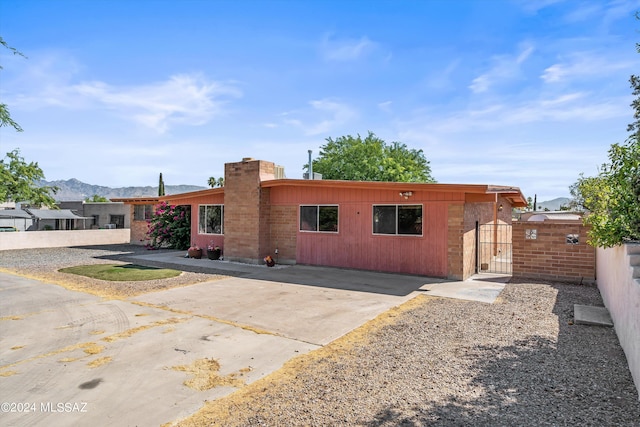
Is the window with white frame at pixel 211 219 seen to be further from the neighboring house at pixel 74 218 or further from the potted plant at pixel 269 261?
the neighboring house at pixel 74 218

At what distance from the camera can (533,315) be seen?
688 centimetres

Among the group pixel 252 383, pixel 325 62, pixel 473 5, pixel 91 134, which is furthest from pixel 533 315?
pixel 91 134

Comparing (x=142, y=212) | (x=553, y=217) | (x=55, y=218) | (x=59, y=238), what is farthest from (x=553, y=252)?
(x=55, y=218)

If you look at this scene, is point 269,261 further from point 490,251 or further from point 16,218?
point 16,218

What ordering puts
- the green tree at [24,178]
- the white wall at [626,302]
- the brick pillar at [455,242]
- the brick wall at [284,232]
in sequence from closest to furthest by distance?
the white wall at [626,302], the brick pillar at [455,242], the brick wall at [284,232], the green tree at [24,178]

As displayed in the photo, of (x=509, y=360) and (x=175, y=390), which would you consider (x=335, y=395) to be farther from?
(x=509, y=360)

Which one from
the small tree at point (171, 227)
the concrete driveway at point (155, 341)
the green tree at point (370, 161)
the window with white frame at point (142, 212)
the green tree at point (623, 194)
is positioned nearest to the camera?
the concrete driveway at point (155, 341)

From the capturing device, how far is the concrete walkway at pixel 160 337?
3.70m

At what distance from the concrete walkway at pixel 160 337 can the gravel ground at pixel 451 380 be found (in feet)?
1.59

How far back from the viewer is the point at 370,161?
3950 centimetres

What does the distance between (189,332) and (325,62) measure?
35.6ft

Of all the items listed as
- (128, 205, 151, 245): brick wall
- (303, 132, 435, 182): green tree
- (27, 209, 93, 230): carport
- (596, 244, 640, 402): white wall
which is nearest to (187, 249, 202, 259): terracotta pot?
(128, 205, 151, 245): brick wall

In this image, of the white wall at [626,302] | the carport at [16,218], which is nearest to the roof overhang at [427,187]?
the white wall at [626,302]

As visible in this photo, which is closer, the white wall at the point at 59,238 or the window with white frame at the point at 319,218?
the window with white frame at the point at 319,218
